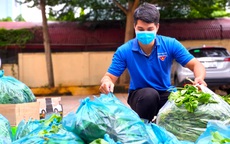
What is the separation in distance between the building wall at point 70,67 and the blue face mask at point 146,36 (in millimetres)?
11392

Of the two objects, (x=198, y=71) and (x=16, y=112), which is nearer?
(x=16, y=112)

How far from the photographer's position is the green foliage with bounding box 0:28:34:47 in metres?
15.0

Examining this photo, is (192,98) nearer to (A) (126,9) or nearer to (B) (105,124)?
(B) (105,124)

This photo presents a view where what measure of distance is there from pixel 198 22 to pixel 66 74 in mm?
5375

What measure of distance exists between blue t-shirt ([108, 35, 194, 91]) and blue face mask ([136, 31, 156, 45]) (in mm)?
174

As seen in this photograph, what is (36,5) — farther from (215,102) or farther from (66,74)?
(215,102)

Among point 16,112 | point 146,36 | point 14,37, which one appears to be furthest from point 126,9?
point 16,112

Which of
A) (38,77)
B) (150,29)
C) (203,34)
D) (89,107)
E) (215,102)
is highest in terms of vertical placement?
(150,29)

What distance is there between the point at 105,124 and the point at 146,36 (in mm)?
1610

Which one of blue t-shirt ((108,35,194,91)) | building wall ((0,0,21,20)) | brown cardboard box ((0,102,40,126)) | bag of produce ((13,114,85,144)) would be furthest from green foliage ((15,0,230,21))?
bag of produce ((13,114,85,144))

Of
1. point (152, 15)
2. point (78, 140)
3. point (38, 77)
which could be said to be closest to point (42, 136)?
point (78, 140)

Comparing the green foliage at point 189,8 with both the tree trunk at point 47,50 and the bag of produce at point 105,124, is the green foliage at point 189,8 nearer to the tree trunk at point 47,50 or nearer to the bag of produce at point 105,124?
the tree trunk at point 47,50

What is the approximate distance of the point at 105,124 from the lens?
89.7 inches

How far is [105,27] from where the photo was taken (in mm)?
15648
